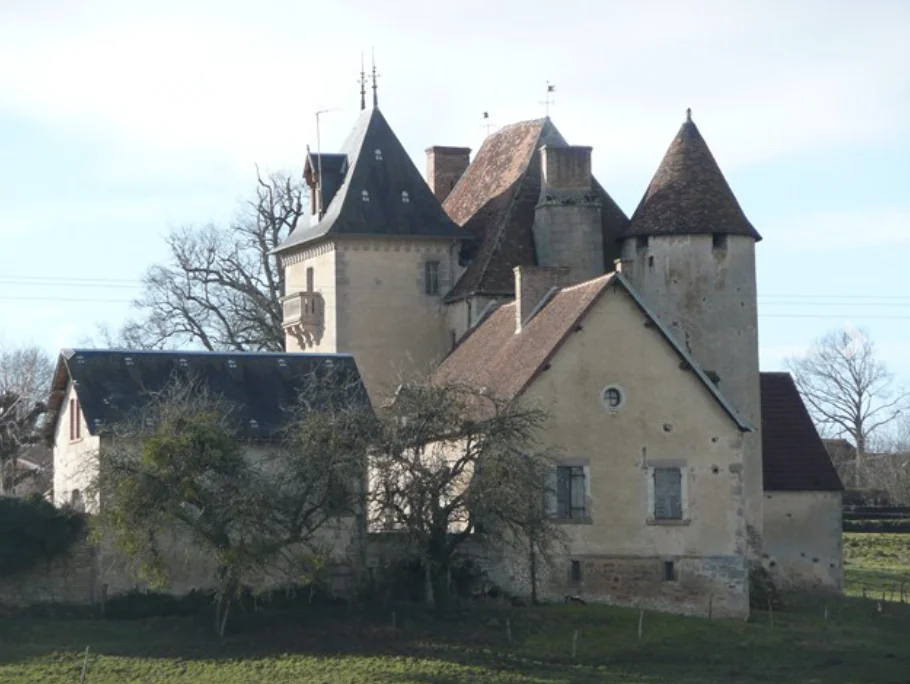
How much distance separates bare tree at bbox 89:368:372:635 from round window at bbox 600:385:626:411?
507 centimetres

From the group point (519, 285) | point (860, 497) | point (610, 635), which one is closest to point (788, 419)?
Result: point (519, 285)

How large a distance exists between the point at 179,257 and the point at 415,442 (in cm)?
2661

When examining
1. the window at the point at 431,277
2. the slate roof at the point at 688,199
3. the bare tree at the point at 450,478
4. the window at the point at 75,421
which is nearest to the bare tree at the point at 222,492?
the bare tree at the point at 450,478

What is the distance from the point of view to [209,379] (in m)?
49.9

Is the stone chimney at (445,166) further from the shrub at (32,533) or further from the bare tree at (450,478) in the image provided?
the shrub at (32,533)

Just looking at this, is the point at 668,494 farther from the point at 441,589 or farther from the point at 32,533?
the point at 32,533

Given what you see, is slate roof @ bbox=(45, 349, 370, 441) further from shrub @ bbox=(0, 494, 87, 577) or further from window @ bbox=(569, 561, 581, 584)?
window @ bbox=(569, 561, 581, 584)

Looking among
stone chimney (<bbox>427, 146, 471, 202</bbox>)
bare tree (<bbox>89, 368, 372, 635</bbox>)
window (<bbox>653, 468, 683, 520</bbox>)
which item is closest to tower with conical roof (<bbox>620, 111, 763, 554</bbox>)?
window (<bbox>653, 468, 683, 520</bbox>)

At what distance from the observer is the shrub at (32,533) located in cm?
4494

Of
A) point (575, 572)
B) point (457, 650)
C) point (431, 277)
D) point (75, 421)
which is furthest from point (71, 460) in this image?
point (431, 277)

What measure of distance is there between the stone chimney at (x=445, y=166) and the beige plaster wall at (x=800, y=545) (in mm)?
14686

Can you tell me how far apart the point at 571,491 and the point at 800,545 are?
9603 mm

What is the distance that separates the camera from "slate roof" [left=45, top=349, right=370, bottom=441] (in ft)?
158

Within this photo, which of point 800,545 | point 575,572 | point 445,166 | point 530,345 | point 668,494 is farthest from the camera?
point 445,166
